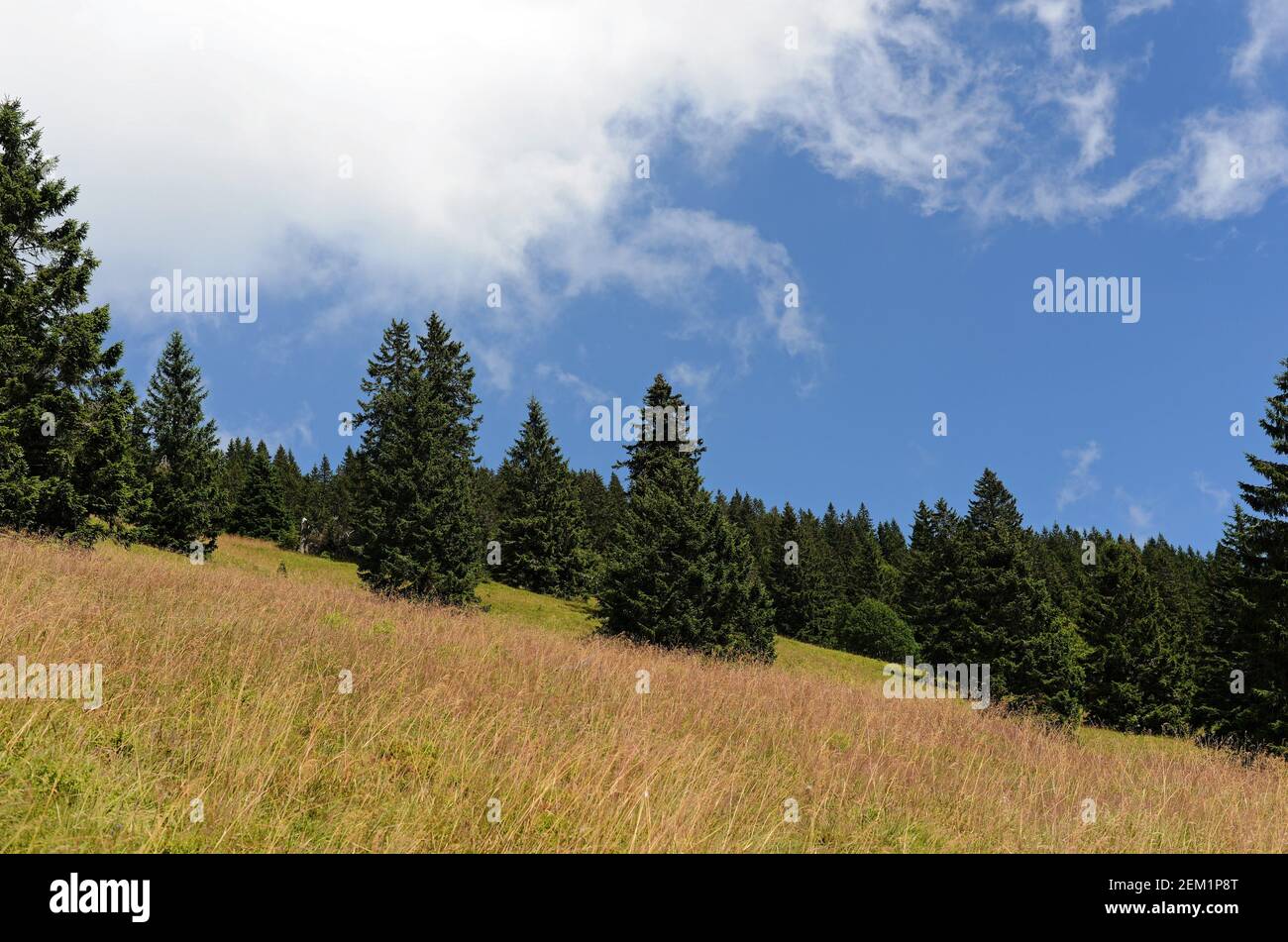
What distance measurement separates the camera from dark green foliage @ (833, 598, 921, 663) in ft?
158

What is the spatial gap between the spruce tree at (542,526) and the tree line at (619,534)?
0.16 m

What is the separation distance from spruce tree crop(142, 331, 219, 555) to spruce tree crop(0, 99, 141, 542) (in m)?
12.9

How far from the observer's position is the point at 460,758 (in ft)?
16.2

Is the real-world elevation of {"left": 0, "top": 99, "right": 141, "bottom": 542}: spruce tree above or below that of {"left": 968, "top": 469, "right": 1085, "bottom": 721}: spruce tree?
above

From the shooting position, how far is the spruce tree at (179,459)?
35.4 m

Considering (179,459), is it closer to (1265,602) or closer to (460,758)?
(460,758)

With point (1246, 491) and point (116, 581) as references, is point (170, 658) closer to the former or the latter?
point (116, 581)

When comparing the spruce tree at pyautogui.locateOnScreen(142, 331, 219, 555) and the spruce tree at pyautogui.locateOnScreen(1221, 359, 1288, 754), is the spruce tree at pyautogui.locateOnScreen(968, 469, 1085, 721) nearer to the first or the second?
the spruce tree at pyautogui.locateOnScreen(1221, 359, 1288, 754)

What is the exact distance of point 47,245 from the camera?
23375 mm

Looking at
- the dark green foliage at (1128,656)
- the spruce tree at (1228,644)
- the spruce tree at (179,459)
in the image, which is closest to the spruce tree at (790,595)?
the dark green foliage at (1128,656)

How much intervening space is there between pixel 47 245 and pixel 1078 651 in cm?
5229

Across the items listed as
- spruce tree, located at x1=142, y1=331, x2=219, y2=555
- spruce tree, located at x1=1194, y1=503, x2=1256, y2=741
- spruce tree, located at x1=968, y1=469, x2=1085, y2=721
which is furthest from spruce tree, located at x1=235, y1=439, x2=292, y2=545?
spruce tree, located at x1=1194, y1=503, x2=1256, y2=741

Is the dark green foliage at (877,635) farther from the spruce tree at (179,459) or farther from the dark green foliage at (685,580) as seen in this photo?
the spruce tree at (179,459)
